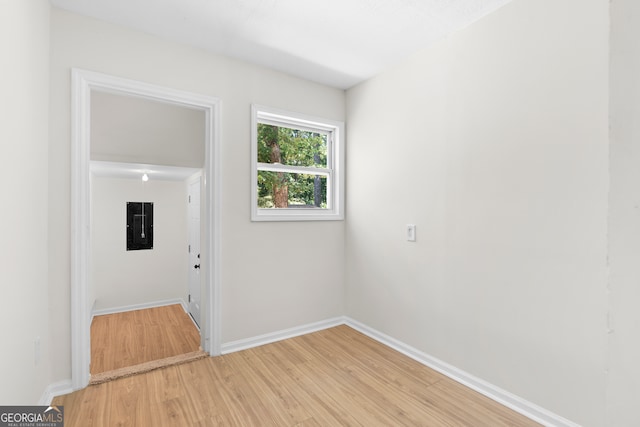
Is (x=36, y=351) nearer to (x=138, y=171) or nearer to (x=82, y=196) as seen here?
(x=82, y=196)

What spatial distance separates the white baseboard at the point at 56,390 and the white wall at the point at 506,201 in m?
2.52

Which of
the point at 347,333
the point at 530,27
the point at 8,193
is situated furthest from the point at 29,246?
the point at 530,27

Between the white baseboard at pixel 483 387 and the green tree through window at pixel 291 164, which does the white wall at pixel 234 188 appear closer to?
the green tree through window at pixel 291 164

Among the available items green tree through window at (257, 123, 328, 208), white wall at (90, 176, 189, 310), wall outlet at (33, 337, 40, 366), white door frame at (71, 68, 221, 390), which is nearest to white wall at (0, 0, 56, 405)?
wall outlet at (33, 337, 40, 366)

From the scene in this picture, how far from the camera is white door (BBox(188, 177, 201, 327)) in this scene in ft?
12.6

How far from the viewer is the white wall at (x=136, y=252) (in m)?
4.43

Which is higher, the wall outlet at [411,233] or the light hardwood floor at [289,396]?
the wall outlet at [411,233]

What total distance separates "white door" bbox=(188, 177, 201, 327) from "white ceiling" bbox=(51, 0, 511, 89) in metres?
2.03

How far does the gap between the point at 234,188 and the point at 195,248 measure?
1674 millimetres

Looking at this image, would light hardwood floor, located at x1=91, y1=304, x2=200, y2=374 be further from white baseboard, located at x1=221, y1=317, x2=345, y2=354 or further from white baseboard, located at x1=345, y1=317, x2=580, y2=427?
white baseboard, located at x1=345, y1=317, x2=580, y2=427

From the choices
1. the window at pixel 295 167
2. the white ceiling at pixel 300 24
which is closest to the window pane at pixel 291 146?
the window at pixel 295 167

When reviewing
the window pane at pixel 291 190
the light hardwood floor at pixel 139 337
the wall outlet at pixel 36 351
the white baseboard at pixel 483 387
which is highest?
the window pane at pixel 291 190

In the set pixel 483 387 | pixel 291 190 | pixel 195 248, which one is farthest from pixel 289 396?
pixel 195 248

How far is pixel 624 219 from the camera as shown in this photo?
1.65 ft
